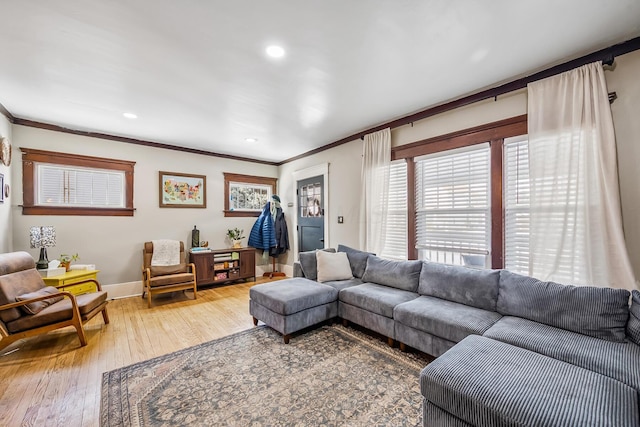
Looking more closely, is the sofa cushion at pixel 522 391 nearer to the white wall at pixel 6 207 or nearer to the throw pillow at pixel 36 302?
the throw pillow at pixel 36 302

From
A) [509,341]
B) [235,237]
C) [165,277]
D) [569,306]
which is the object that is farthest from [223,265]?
[569,306]

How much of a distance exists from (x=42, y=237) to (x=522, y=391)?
203 inches

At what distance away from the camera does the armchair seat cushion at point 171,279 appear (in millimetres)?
3881

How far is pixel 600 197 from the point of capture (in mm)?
2125

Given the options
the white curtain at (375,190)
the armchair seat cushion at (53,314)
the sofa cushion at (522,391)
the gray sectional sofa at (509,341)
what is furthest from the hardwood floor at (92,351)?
the sofa cushion at (522,391)

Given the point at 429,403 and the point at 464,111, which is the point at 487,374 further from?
the point at 464,111

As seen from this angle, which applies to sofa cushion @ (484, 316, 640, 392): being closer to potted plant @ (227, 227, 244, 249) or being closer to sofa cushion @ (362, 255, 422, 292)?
sofa cushion @ (362, 255, 422, 292)

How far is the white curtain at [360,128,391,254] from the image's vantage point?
375 centimetres

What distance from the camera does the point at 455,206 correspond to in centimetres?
314

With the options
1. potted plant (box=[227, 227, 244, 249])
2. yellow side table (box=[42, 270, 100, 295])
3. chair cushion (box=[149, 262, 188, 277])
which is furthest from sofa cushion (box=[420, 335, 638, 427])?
potted plant (box=[227, 227, 244, 249])

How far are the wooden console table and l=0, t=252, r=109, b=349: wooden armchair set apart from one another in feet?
5.81

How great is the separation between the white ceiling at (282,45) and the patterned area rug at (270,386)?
8.61 feet

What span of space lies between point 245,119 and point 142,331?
2862mm

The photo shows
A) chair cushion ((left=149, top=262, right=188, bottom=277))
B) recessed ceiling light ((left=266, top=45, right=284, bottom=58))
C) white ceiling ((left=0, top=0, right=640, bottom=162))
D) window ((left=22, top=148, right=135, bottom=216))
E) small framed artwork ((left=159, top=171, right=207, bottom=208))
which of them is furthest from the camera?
small framed artwork ((left=159, top=171, right=207, bottom=208))
